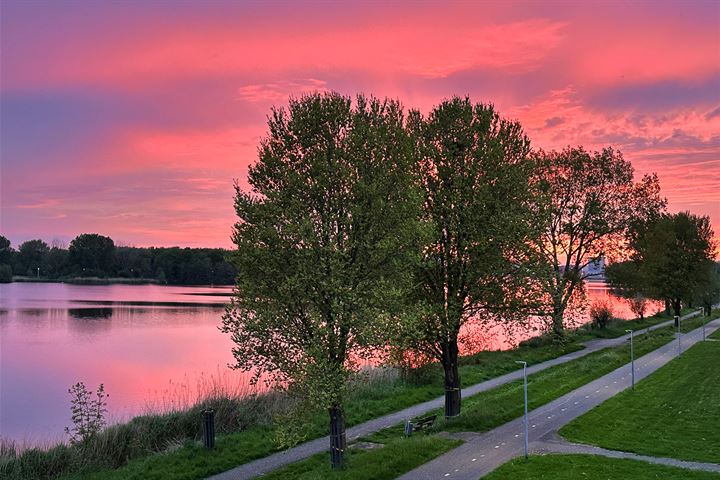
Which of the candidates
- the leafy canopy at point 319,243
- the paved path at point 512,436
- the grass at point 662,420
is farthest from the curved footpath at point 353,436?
the grass at point 662,420

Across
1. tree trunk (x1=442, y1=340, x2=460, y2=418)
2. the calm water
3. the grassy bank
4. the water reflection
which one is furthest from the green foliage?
the water reflection

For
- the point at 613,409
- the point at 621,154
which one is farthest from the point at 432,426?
the point at 621,154

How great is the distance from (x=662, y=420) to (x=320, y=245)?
65.7 feet

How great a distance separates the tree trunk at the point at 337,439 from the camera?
1981cm

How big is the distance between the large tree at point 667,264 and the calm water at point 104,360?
76.7 ft

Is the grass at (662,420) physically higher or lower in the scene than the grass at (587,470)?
lower

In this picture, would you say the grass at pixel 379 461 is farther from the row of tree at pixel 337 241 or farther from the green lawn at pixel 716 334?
the green lawn at pixel 716 334

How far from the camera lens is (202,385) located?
3800 centimetres

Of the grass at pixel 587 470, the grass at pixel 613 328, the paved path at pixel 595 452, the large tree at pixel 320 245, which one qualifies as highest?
the large tree at pixel 320 245

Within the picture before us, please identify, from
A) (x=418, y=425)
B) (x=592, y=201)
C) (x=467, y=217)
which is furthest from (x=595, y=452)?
(x=592, y=201)

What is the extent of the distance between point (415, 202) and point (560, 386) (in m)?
21.3

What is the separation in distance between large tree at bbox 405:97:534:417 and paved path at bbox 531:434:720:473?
5301mm

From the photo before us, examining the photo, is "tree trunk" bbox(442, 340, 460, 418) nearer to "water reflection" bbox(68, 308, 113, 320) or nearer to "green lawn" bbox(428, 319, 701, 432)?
"green lawn" bbox(428, 319, 701, 432)

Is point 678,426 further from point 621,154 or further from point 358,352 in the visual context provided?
point 621,154
